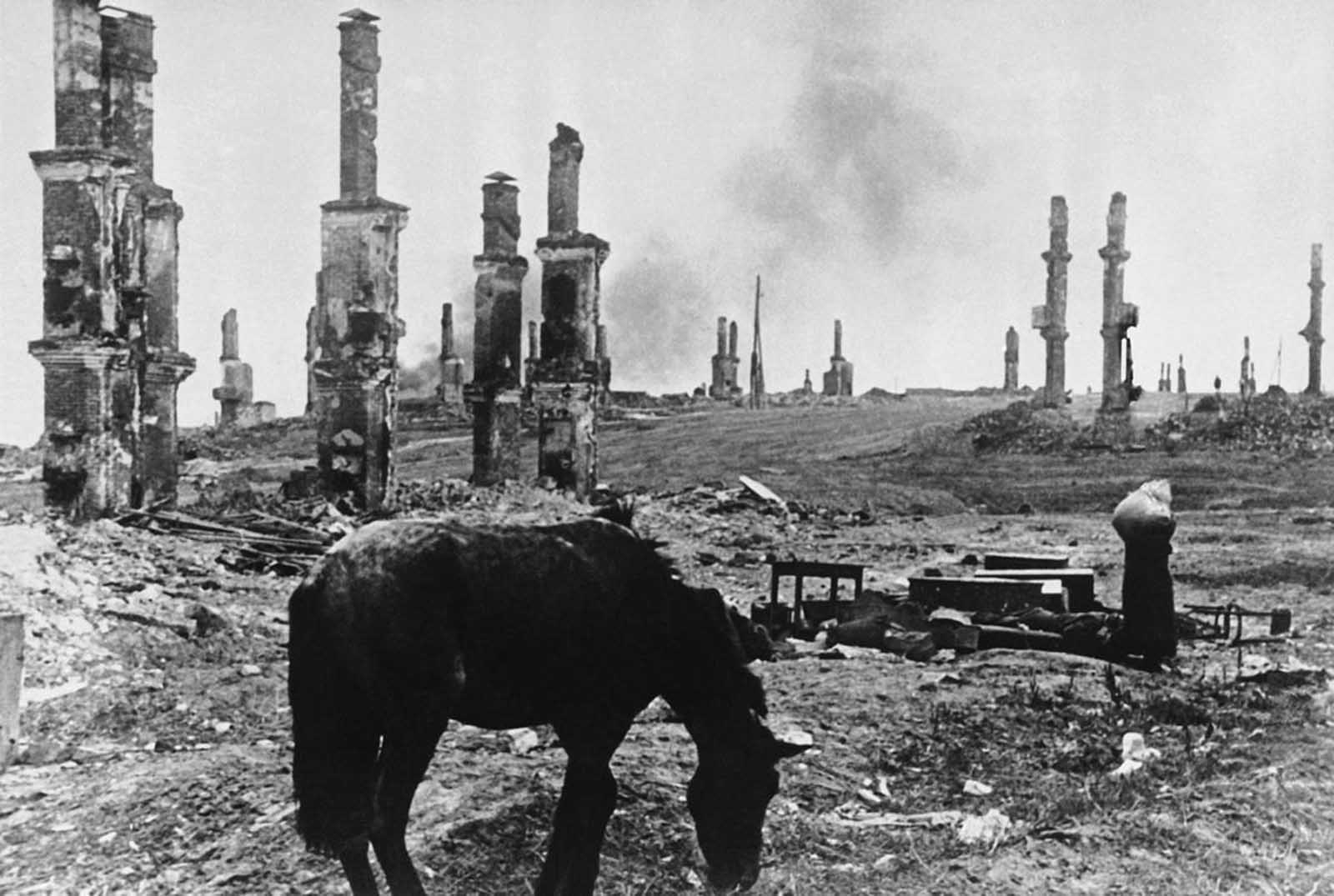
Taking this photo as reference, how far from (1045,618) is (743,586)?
4668 millimetres

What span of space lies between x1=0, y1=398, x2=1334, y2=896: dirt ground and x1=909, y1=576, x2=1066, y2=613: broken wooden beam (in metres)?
1.48

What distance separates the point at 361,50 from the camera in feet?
63.1

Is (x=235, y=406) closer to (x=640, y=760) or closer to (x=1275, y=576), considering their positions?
(x=1275, y=576)

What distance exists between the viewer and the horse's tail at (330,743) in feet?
13.6

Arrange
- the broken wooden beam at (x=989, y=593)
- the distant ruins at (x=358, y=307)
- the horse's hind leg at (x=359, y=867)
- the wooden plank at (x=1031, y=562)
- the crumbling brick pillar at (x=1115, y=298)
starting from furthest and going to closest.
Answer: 1. the crumbling brick pillar at (x=1115, y=298)
2. the distant ruins at (x=358, y=307)
3. the wooden plank at (x=1031, y=562)
4. the broken wooden beam at (x=989, y=593)
5. the horse's hind leg at (x=359, y=867)

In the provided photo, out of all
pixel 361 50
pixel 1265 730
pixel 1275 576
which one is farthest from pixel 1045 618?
pixel 361 50

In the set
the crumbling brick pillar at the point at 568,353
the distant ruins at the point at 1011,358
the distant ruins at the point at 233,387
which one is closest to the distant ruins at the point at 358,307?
the crumbling brick pillar at the point at 568,353

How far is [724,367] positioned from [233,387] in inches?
887

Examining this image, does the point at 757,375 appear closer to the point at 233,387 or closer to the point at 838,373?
the point at 838,373

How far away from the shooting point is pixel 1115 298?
A: 3884 cm

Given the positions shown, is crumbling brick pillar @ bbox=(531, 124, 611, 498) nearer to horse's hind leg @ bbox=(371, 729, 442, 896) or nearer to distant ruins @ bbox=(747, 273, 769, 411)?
horse's hind leg @ bbox=(371, 729, 442, 896)

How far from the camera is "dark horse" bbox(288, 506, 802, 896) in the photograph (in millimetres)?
4164

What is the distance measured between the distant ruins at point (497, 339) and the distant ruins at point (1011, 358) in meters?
36.2

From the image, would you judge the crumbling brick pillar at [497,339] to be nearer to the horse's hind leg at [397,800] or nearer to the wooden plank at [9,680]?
the wooden plank at [9,680]
